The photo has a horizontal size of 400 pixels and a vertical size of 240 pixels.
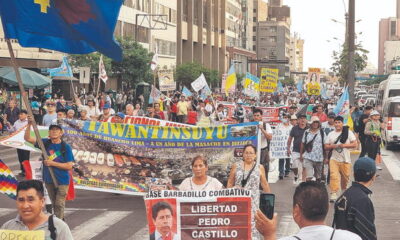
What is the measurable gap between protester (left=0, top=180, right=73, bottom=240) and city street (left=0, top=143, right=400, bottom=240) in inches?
199

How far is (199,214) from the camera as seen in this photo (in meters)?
6.14

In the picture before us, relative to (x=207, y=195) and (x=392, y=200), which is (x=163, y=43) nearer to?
(x=392, y=200)

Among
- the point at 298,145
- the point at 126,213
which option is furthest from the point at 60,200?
the point at 298,145

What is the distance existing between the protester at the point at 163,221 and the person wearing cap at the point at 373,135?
12.4 m

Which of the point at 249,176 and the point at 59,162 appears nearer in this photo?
the point at 249,176

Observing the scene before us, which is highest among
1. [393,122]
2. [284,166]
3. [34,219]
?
[34,219]

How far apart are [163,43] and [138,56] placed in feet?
67.7

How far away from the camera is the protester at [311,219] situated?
4.02m

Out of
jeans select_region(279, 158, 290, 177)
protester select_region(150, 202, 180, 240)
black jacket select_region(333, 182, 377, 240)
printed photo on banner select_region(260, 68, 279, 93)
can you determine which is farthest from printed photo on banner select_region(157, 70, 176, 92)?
black jacket select_region(333, 182, 377, 240)

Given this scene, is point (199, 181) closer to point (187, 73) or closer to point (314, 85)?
point (314, 85)

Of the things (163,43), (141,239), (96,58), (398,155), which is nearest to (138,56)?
(96,58)

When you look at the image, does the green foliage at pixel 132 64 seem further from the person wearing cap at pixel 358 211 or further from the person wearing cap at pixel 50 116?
the person wearing cap at pixel 358 211

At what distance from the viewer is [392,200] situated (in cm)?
1380

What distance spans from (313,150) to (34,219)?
956cm
